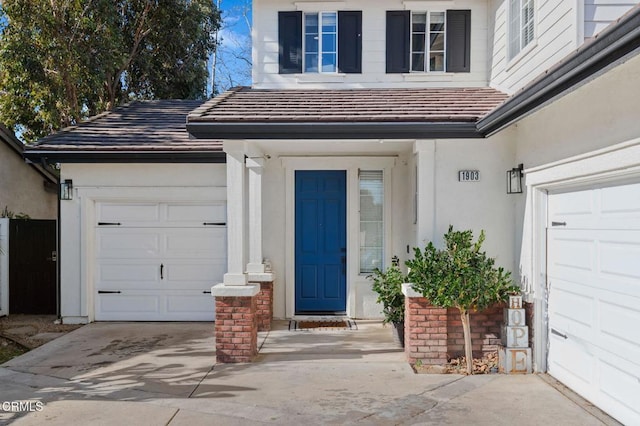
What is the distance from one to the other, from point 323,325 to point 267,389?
3.30 metres

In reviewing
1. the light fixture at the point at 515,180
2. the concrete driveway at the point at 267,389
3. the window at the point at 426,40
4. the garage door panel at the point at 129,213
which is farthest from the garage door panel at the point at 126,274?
the light fixture at the point at 515,180

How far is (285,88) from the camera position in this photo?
912 cm

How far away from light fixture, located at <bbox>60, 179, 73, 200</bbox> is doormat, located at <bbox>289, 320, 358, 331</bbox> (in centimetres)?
452

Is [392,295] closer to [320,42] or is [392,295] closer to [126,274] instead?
[320,42]

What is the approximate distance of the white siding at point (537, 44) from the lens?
18.8ft

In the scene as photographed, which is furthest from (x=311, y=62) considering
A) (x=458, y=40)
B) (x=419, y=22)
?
(x=458, y=40)

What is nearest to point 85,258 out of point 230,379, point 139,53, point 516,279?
point 230,379

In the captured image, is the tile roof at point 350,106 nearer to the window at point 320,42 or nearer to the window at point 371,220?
the window at point 320,42

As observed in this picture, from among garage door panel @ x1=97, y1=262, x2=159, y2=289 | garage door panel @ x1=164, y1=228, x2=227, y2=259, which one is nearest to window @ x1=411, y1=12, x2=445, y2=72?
garage door panel @ x1=164, y1=228, x2=227, y2=259

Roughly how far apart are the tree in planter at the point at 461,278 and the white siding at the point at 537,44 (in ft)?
7.47

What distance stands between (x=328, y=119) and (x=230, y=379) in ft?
11.1

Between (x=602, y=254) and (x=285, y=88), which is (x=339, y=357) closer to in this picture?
(x=602, y=254)

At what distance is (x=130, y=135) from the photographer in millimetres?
9625

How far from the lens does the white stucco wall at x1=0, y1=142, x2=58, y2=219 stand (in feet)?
38.4
